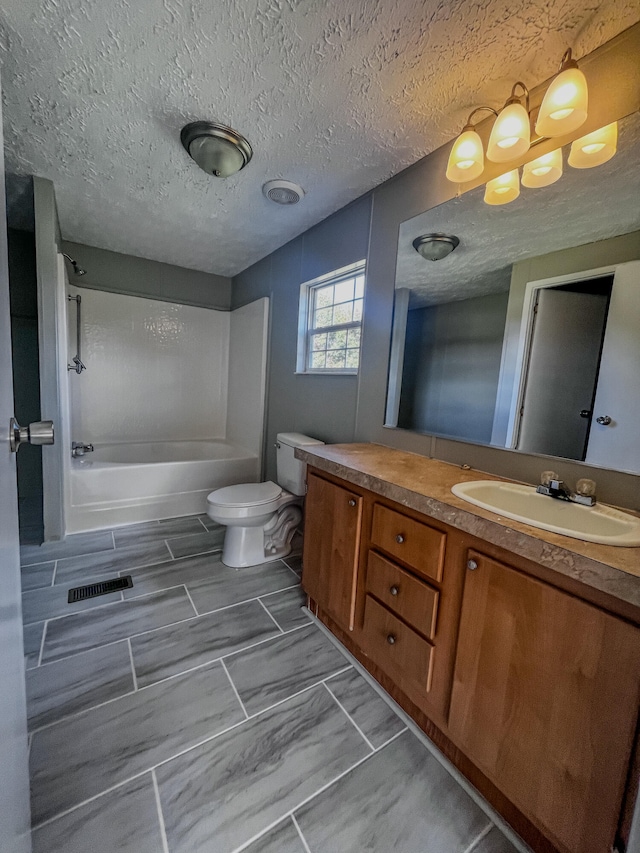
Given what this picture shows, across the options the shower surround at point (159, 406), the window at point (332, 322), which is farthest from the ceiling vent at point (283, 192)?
the shower surround at point (159, 406)

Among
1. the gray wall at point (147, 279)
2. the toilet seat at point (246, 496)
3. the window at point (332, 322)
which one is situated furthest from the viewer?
the gray wall at point (147, 279)

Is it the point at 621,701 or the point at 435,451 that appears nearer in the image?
the point at 621,701

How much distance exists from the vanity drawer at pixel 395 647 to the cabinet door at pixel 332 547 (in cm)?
11

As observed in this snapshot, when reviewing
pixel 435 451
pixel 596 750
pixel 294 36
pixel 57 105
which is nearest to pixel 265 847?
pixel 596 750

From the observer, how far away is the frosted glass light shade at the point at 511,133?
1171 millimetres

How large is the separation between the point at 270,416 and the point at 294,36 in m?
2.31

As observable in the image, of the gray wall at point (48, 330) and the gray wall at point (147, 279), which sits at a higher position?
the gray wall at point (147, 279)

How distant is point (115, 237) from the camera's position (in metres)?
2.87

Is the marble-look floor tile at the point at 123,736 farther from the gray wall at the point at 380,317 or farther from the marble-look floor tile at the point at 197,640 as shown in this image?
the gray wall at the point at 380,317

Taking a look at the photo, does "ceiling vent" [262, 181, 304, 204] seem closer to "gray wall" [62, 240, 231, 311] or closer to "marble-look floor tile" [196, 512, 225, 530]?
"gray wall" [62, 240, 231, 311]

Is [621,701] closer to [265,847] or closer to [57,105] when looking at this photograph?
[265,847]

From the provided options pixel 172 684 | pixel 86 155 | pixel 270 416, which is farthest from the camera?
pixel 270 416

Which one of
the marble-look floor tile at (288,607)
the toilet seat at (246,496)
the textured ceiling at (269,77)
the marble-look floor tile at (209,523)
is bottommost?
the marble-look floor tile at (288,607)

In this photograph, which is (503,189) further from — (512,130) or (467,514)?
(467,514)
